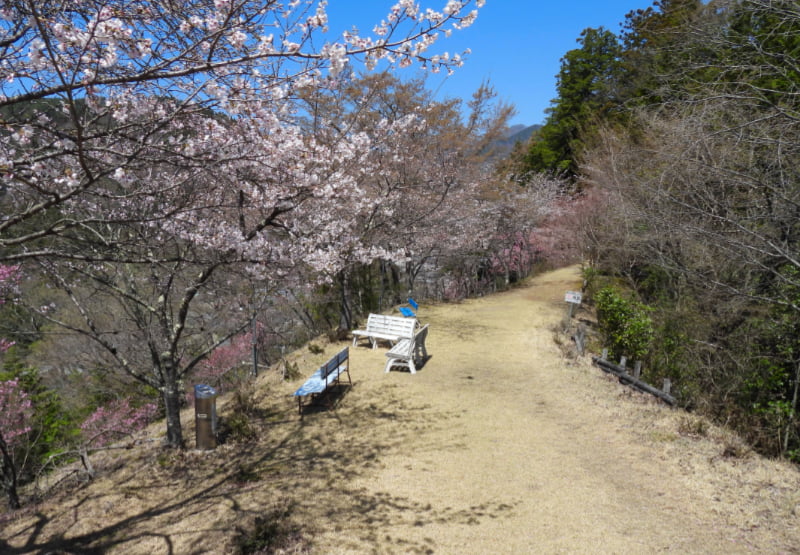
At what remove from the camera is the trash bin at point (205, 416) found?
19.5 ft

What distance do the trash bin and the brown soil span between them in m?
0.21

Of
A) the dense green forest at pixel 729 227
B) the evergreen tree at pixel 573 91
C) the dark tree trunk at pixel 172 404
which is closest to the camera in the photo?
the dense green forest at pixel 729 227

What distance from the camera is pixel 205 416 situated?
19.8ft

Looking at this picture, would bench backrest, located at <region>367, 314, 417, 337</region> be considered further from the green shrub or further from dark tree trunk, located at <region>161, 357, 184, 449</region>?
dark tree trunk, located at <region>161, 357, 184, 449</region>

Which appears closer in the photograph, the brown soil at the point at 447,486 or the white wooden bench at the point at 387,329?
the brown soil at the point at 447,486

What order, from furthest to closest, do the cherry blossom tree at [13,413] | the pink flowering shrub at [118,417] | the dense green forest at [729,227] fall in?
the pink flowering shrub at [118,417], the cherry blossom tree at [13,413], the dense green forest at [729,227]

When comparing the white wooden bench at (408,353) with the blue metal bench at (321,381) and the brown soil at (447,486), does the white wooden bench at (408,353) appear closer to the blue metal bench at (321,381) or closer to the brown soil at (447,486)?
the brown soil at (447,486)

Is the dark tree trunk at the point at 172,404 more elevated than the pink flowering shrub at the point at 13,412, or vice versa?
the dark tree trunk at the point at 172,404

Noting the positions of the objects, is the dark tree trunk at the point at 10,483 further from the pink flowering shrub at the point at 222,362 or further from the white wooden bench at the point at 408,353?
the pink flowering shrub at the point at 222,362

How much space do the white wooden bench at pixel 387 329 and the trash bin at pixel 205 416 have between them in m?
4.51

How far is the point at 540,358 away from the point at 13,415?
12.4 meters

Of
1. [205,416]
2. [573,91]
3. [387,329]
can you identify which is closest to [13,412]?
[205,416]

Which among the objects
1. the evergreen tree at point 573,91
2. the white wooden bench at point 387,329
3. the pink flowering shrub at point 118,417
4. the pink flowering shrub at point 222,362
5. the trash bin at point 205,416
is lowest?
the pink flowering shrub at point 118,417

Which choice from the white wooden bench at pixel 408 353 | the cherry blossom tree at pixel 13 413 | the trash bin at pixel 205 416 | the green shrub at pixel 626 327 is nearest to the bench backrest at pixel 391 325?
the white wooden bench at pixel 408 353
